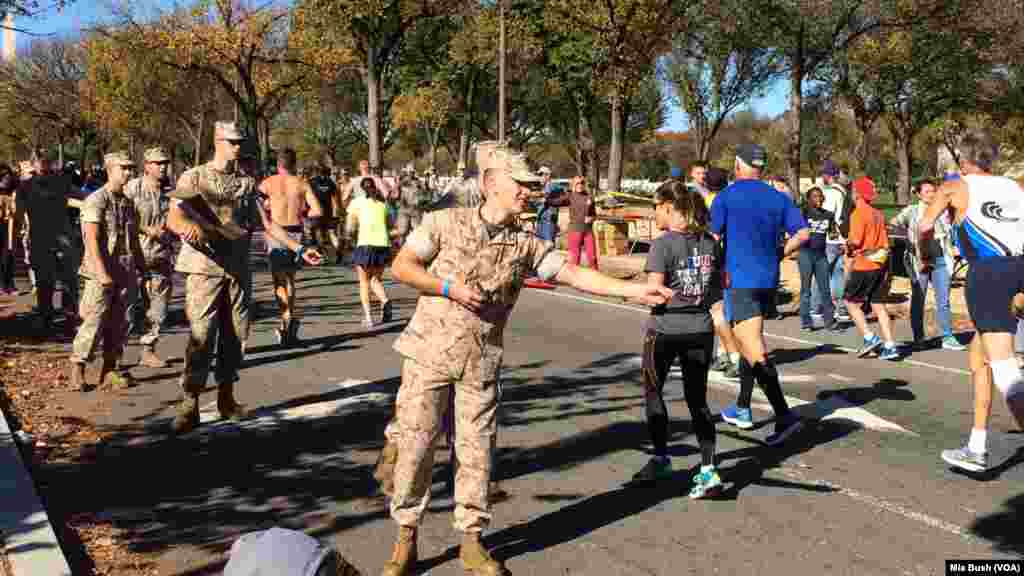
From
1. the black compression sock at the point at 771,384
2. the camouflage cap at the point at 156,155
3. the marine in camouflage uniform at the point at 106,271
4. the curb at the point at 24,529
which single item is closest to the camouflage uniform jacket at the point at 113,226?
the marine in camouflage uniform at the point at 106,271

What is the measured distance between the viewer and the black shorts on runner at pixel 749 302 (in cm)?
696

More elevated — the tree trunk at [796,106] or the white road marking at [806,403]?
the tree trunk at [796,106]

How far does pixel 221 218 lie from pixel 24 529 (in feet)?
9.14

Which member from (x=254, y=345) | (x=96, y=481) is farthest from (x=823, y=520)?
(x=254, y=345)

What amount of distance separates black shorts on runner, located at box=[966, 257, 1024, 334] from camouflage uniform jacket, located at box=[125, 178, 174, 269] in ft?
24.1

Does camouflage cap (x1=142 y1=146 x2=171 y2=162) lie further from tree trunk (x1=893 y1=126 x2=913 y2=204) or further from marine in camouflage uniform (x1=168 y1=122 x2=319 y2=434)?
tree trunk (x1=893 y1=126 x2=913 y2=204)

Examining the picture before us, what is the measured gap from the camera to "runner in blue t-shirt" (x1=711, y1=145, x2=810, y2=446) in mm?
6902

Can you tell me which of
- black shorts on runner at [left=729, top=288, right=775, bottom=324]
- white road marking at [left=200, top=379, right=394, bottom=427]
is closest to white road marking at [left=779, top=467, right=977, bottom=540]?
black shorts on runner at [left=729, top=288, right=775, bottom=324]

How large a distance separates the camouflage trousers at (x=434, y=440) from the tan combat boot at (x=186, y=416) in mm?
3153

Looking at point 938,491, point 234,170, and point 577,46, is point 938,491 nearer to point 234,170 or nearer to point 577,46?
point 234,170

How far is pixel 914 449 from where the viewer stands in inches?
266

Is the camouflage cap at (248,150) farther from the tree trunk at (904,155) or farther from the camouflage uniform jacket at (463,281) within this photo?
the tree trunk at (904,155)

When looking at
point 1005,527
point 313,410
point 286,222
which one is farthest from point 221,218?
point 1005,527

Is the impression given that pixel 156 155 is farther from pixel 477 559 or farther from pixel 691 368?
pixel 477 559
